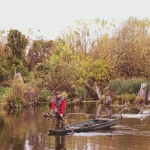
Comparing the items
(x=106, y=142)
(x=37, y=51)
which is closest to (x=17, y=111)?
(x=106, y=142)

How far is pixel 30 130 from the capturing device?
22.4 metres

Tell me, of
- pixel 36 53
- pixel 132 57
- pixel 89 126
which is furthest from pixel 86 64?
pixel 89 126

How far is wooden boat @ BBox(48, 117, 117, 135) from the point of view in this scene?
66.2ft

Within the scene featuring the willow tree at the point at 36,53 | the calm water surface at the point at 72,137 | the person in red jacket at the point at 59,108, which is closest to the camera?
the calm water surface at the point at 72,137

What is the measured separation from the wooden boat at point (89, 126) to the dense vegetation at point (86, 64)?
13.8 meters

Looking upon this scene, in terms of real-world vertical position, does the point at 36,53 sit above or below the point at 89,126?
above

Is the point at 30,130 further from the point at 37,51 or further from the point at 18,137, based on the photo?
the point at 37,51

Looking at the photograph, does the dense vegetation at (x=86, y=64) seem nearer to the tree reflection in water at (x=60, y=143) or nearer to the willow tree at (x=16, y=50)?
the willow tree at (x=16, y=50)

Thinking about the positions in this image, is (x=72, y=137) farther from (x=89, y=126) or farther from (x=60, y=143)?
(x=89, y=126)

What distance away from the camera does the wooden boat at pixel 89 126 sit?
20.2 m

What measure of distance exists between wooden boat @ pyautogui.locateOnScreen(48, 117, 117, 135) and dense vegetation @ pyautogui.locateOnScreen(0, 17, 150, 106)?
45.3ft

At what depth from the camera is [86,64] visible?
1937 inches

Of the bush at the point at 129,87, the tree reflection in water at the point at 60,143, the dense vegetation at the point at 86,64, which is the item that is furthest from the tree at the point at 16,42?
the tree reflection in water at the point at 60,143

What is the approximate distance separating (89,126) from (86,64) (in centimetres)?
2823
